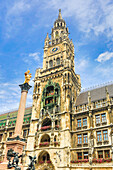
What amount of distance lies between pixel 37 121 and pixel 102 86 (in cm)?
1867

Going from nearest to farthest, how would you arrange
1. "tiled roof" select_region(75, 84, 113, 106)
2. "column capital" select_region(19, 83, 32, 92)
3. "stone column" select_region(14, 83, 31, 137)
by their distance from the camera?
"stone column" select_region(14, 83, 31, 137), "column capital" select_region(19, 83, 32, 92), "tiled roof" select_region(75, 84, 113, 106)

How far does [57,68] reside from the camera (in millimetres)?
42656

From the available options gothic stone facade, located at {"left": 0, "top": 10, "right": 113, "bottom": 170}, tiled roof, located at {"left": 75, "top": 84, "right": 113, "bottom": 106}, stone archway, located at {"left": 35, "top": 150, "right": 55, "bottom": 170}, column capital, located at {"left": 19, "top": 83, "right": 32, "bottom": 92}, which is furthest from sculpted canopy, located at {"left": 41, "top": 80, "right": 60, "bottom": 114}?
column capital, located at {"left": 19, "top": 83, "right": 32, "bottom": 92}

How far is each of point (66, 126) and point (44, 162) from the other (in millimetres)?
8210

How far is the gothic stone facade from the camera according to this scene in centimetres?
2831

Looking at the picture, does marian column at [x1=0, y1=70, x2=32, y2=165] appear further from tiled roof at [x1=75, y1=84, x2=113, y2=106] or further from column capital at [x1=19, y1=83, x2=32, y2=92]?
tiled roof at [x1=75, y1=84, x2=113, y2=106]

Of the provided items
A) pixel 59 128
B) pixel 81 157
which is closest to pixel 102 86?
pixel 59 128

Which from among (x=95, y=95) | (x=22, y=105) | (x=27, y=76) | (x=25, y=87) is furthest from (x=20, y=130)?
(x=95, y=95)

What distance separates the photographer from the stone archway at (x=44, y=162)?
29.9 m

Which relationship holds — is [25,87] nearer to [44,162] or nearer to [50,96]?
[50,96]

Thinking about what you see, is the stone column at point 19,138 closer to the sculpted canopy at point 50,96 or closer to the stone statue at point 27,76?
the stone statue at point 27,76

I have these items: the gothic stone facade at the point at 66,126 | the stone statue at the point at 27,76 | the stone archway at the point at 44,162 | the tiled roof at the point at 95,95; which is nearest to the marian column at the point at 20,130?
the stone statue at the point at 27,76

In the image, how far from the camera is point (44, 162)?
30.8 m

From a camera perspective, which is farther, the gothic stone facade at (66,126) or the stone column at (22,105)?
the gothic stone facade at (66,126)
